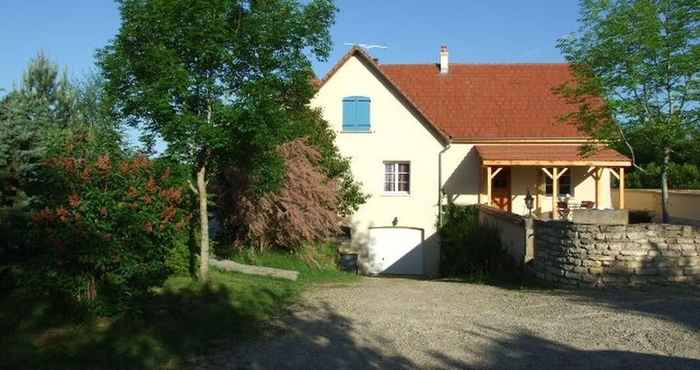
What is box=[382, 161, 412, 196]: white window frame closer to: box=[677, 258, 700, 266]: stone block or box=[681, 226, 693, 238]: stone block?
box=[681, 226, 693, 238]: stone block

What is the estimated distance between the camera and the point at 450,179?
985 inches

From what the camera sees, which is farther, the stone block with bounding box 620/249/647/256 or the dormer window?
the dormer window

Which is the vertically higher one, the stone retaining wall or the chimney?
the chimney

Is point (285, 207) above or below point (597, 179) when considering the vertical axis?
below

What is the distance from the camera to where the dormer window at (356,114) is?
24.7 meters

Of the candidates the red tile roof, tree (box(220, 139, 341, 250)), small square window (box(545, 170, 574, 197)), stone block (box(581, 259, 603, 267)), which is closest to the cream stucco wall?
the red tile roof

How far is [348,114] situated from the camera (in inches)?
979

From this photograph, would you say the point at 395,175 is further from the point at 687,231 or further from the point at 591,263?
the point at 687,231

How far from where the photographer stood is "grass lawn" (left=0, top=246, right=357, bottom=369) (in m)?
7.70

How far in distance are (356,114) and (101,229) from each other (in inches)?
652

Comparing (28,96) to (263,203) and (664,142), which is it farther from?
(664,142)

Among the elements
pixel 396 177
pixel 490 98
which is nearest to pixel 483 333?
pixel 396 177

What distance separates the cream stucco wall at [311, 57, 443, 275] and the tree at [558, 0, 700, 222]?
7.73 m

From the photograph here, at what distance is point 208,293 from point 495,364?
19.5ft
